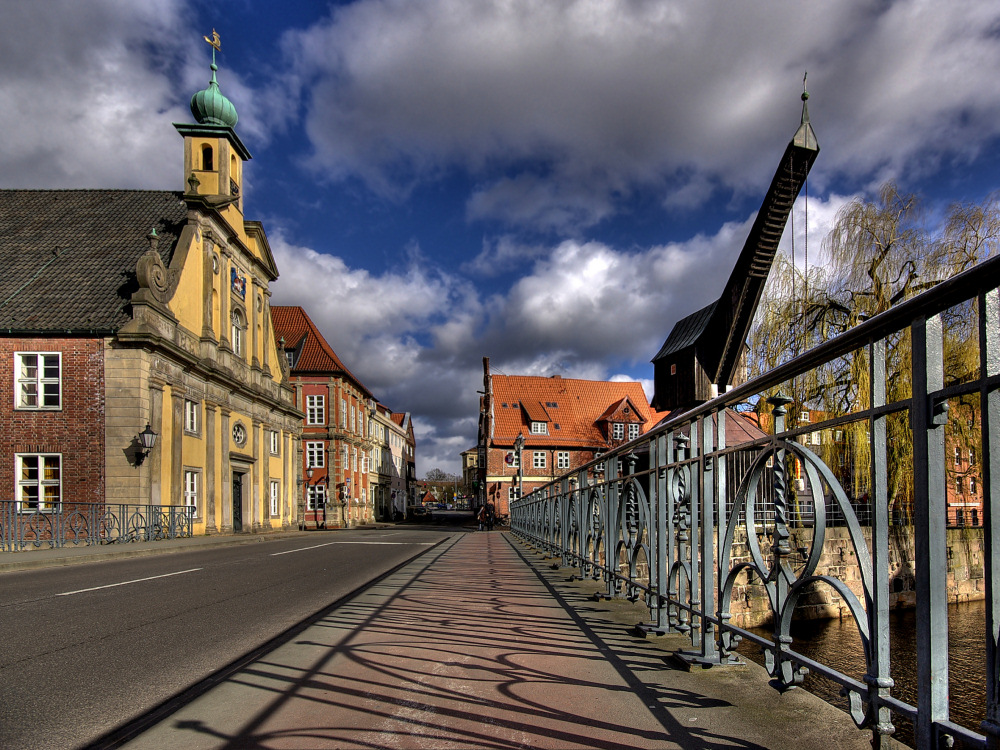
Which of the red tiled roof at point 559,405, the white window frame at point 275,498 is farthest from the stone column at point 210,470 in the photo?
the red tiled roof at point 559,405

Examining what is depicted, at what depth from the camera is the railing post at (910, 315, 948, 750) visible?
6.77ft

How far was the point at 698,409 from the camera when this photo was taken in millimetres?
4074

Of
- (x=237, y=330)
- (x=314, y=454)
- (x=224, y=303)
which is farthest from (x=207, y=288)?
(x=314, y=454)

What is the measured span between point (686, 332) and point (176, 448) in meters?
23.3

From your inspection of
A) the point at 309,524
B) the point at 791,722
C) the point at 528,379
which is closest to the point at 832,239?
the point at 791,722

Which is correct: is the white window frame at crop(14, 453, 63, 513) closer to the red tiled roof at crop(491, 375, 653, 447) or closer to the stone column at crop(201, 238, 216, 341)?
the stone column at crop(201, 238, 216, 341)

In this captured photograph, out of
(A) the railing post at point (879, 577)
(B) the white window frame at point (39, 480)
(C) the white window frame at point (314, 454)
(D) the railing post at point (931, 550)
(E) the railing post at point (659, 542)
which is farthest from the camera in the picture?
(C) the white window frame at point (314, 454)

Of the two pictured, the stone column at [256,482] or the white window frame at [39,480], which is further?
the stone column at [256,482]

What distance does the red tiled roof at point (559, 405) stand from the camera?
56662 mm

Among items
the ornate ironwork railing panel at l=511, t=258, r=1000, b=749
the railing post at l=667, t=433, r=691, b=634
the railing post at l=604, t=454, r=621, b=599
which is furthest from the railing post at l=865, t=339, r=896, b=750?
the railing post at l=604, t=454, r=621, b=599

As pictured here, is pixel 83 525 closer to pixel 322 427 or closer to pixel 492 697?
pixel 492 697

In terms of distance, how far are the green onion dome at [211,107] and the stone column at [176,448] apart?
49.8 ft

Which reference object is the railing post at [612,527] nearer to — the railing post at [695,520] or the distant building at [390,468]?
the railing post at [695,520]

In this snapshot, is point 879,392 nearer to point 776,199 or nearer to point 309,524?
point 776,199
